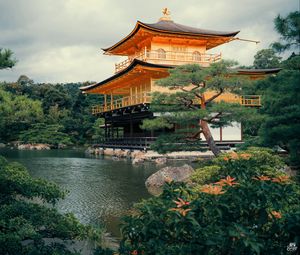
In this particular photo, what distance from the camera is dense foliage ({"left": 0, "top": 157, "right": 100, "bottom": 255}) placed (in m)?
3.29

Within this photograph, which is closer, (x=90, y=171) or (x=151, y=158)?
(x=90, y=171)

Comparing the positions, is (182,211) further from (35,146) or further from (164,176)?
(35,146)

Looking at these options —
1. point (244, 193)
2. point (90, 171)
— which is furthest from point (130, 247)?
point (90, 171)

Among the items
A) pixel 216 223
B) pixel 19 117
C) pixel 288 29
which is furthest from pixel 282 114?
pixel 19 117

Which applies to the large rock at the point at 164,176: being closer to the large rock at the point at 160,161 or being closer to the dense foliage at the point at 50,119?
the large rock at the point at 160,161

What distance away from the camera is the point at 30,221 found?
3.60 metres

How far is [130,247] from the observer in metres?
2.32

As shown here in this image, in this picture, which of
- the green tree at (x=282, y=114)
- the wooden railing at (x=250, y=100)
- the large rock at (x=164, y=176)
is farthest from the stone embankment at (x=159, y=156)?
the green tree at (x=282, y=114)

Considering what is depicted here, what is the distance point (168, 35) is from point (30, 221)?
63.7 feet

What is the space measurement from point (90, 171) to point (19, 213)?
11214mm

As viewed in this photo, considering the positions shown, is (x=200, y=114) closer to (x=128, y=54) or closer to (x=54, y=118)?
(x=128, y=54)

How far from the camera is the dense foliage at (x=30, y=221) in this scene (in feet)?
10.8

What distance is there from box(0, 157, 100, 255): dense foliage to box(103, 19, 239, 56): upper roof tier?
57.8ft

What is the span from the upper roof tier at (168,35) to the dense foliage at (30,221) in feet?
57.8
